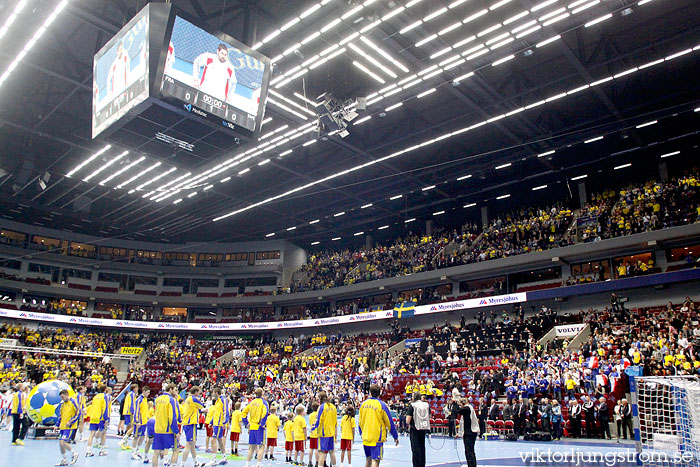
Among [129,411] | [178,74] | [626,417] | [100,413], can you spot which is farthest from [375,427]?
[626,417]

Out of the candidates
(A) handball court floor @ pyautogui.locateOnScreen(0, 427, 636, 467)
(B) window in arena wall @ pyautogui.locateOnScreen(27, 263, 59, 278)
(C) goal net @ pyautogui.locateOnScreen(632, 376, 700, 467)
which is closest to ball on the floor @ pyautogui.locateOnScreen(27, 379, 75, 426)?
(A) handball court floor @ pyautogui.locateOnScreen(0, 427, 636, 467)

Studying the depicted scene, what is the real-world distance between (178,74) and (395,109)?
14124 millimetres

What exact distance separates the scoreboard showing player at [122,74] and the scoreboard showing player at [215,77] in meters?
0.61

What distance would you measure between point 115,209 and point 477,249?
28.0 meters

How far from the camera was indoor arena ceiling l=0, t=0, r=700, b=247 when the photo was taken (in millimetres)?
15977

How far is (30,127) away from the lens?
2439 cm

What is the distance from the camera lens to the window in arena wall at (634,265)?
2667cm

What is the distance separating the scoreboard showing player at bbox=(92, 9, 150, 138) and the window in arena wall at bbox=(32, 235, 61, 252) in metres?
41.3

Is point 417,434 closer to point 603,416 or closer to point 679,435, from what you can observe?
point 679,435

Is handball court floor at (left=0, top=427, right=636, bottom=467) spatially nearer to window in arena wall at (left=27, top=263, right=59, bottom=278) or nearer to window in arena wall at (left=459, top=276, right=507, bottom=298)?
window in arena wall at (left=459, top=276, right=507, bottom=298)

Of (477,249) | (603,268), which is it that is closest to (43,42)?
(477,249)

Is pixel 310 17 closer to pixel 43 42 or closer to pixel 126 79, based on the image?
pixel 126 79

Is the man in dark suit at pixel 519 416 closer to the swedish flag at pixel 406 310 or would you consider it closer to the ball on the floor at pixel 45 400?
the ball on the floor at pixel 45 400

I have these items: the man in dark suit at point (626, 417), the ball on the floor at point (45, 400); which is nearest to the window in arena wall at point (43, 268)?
the ball on the floor at point (45, 400)
